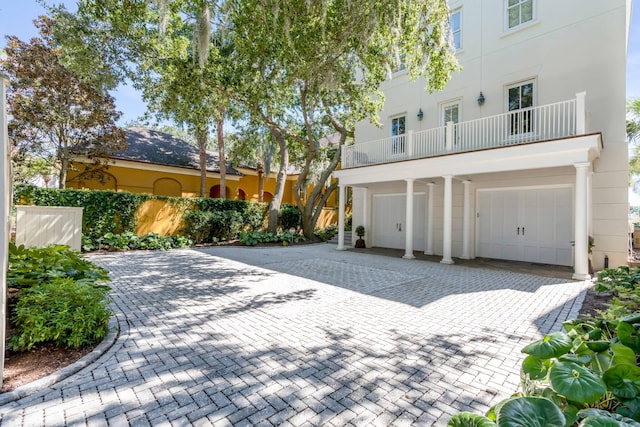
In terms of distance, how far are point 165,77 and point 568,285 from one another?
12430 mm

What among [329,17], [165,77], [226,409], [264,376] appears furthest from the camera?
[165,77]

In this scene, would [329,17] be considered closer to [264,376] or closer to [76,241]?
[264,376]

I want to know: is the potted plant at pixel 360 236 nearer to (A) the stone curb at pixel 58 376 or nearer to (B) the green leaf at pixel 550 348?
(A) the stone curb at pixel 58 376

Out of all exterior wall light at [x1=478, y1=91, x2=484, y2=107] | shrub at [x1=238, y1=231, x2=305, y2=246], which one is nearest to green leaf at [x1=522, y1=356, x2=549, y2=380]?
exterior wall light at [x1=478, y1=91, x2=484, y2=107]

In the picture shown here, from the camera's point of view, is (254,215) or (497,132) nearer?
(497,132)

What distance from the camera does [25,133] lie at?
12.5 metres

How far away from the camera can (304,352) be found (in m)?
3.46

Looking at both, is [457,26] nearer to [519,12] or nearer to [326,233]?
[519,12]

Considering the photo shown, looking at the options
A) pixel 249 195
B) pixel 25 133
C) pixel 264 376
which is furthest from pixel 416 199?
pixel 25 133

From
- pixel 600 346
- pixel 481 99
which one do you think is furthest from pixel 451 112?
pixel 600 346

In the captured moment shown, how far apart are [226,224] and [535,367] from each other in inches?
556

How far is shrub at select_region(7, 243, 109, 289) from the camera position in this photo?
153 inches

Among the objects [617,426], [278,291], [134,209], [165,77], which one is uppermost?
[165,77]

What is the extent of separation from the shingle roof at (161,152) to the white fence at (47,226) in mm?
9453
